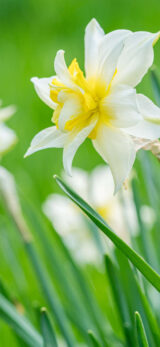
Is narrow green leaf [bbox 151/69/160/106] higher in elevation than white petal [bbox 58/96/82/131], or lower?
lower

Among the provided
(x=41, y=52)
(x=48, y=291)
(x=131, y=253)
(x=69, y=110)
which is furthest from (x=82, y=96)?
(x=41, y=52)

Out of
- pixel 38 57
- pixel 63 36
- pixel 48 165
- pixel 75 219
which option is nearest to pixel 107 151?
pixel 75 219

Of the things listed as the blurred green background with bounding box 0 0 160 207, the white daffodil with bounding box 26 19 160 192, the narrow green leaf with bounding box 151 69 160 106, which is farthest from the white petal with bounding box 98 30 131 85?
the blurred green background with bounding box 0 0 160 207

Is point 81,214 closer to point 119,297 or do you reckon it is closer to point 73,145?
point 119,297

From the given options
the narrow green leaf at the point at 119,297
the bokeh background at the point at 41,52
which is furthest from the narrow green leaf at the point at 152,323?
the bokeh background at the point at 41,52

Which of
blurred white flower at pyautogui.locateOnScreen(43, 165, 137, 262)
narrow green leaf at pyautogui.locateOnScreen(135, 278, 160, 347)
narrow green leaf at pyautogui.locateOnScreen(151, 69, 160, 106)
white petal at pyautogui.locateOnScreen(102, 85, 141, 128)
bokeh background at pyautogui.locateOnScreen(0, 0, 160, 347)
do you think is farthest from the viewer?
bokeh background at pyautogui.locateOnScreen(0, 0, 160, 347)

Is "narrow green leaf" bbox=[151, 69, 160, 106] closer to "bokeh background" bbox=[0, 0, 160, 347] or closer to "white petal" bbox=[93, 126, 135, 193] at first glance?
"white petal" bbox=[93, 126, 135, 193]

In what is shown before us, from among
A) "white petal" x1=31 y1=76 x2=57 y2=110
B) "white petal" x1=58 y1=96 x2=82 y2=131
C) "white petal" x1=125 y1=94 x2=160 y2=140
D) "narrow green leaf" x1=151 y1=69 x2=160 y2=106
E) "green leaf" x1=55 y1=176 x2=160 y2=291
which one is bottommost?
"green leaf" x1=55 y1=176 x2=160 y2=291

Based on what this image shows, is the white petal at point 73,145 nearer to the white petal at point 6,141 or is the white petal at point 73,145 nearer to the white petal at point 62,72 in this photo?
the white petal at point 62,72
